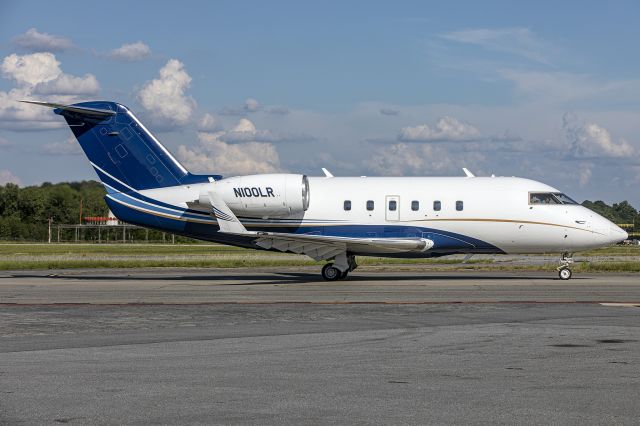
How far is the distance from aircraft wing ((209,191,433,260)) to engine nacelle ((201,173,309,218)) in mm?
600

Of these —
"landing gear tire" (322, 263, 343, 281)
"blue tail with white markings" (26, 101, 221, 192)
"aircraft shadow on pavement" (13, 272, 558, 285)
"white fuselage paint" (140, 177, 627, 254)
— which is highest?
"blue tail with white markings" (26, 101, 221, 192)

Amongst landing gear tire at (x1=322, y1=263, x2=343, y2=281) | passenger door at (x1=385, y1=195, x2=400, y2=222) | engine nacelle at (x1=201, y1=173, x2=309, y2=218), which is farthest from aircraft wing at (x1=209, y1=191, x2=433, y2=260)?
passenger door at (x1=385, y1=195, x2=400, y2=222)

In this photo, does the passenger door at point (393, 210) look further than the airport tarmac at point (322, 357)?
Yes

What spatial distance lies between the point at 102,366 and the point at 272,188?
1957 cm

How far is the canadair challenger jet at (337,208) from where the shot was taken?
1245 inches

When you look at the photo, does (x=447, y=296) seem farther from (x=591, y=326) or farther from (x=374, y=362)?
(x=374, y=362)

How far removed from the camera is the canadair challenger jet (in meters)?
31.6

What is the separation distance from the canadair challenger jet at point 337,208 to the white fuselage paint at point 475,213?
0.03 m

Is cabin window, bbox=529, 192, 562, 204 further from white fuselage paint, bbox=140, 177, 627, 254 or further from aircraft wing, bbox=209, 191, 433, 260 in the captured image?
aircraft wing, bbox=209, 191, 433, 260

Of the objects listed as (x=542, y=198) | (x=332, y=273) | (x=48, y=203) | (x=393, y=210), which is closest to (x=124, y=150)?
(x=332, y=273)

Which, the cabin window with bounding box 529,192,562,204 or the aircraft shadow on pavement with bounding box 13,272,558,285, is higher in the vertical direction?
the cabin window with bounding box 529,192,562,204

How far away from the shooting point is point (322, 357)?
1350 centimetres

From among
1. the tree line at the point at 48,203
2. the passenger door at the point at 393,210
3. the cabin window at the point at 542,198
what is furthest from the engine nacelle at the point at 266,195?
the tree line at the point at 48,203

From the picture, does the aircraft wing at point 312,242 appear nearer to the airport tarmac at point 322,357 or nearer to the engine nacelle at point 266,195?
the engine nacelle at point 266,195
